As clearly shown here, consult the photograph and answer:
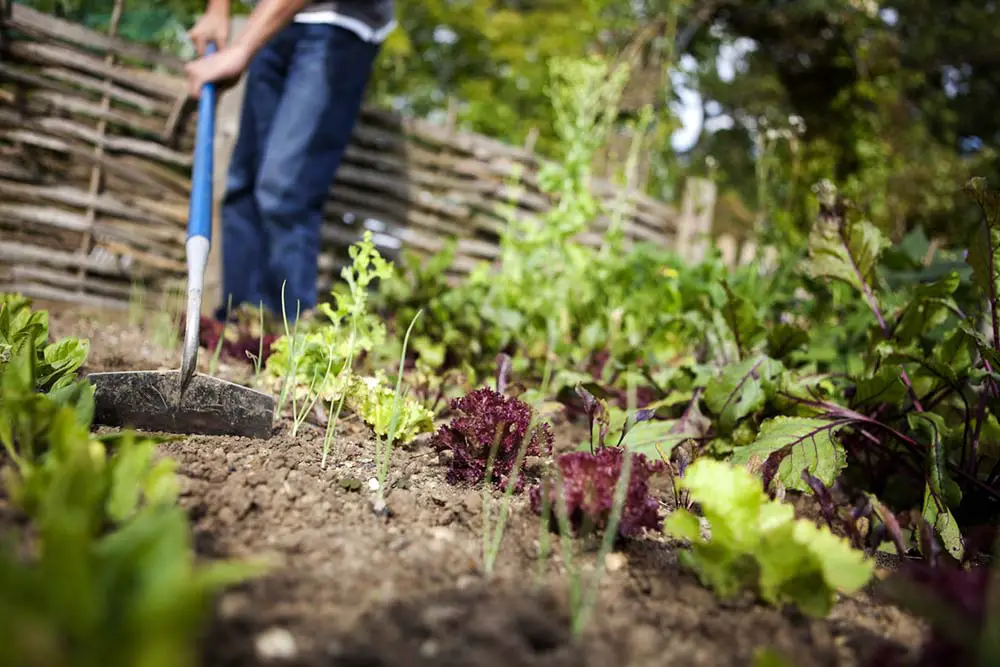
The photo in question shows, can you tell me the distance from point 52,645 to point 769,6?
333 inches

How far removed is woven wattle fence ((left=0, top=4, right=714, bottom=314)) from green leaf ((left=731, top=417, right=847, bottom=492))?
243 cm

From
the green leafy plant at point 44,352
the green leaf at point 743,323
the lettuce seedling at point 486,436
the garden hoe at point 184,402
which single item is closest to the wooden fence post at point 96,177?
the green leafy plant at point 44,352

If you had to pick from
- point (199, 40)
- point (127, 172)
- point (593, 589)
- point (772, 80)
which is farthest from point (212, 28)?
point (772, 80)

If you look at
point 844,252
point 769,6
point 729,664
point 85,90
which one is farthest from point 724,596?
point 769,6

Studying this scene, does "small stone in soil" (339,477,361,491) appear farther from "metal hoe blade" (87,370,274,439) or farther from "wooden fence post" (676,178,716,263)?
"wooden fence post" (676,178,716,263)

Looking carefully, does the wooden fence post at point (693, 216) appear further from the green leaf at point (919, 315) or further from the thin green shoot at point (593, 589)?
the thin green shoot at point (593, 589)

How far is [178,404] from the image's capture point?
158 cm

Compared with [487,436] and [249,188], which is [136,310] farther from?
[487,436]

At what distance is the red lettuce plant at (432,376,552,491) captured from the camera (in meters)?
1.58

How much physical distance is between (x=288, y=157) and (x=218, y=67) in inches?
21.0

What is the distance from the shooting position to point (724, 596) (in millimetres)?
1115

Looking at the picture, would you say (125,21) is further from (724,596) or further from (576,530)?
(724,596)

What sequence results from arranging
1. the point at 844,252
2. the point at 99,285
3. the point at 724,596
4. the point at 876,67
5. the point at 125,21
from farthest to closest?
the point at 876,67
the point at 125,21
the point at 99,285
the point at 844,252
the point at 724,596

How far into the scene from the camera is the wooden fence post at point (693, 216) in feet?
17.1
